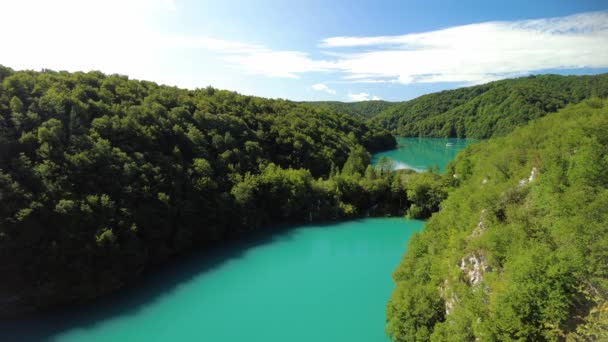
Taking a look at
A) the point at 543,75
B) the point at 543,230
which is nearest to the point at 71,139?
the point at 543,230

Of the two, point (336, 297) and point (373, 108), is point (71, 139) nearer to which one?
point (336, 297)

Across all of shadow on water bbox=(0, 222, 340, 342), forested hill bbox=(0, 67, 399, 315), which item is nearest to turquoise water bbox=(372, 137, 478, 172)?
forested hill bbox=(0, 67, 399, 315)

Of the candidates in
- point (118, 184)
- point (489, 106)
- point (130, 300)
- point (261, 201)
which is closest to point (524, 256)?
point (130, 300)

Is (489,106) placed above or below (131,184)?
above

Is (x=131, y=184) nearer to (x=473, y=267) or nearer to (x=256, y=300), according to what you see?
(x=256, y=300)

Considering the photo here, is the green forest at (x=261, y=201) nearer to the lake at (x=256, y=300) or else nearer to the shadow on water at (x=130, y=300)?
the shadow on water at (x=130, y=300)

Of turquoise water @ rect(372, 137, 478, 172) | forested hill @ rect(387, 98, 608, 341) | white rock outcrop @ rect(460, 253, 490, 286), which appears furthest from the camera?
turquoise water @ rect(372, 137, 478, 172)

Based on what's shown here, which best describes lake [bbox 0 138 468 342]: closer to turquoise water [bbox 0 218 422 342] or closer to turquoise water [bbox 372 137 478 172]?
turquoise water [bbox 0 218 422 342]
